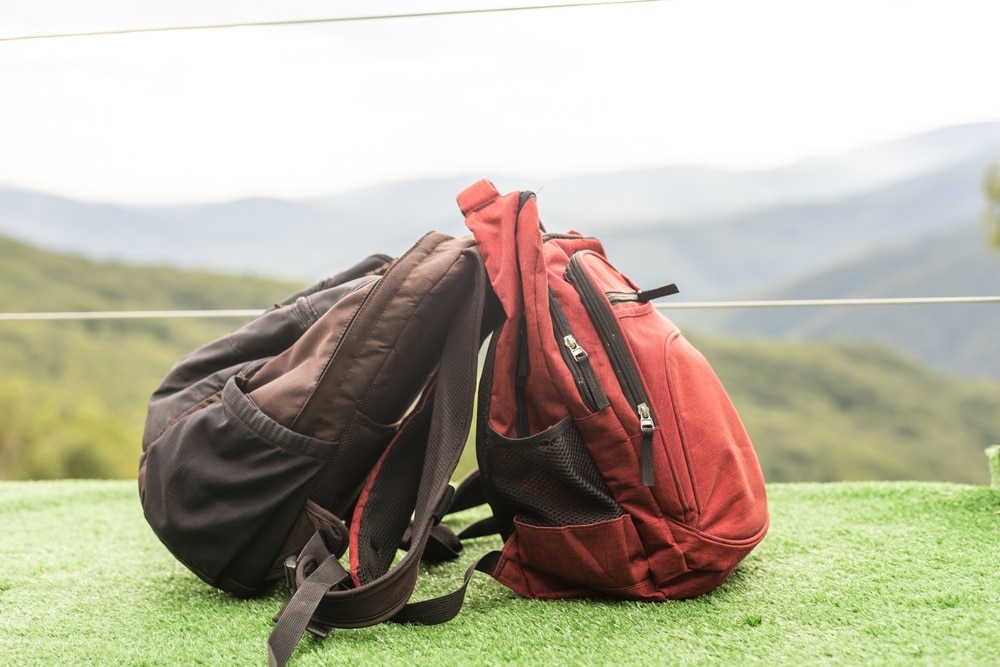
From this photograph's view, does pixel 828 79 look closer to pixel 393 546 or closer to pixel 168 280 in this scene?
pixel 393 546

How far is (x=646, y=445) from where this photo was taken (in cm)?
90

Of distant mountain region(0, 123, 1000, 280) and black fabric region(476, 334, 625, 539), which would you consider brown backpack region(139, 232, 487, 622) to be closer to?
black fabric region(476, 334, 625, 539)

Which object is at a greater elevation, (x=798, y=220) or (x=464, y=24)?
(x=464, y=24)

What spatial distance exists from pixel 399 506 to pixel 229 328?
22148 mm

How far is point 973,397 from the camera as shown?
24.7 meters


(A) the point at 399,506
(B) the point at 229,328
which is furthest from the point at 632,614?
(B) the point at 229,328

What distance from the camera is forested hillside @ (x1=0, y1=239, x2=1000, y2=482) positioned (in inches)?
652

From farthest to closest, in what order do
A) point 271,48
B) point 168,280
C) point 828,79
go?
point 168,280, point 828,79, point 271,48

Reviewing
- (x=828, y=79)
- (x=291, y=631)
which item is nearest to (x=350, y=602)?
(x=291, y=631)

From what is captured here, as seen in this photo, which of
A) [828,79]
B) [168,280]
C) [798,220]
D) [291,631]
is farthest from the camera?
[798,220]

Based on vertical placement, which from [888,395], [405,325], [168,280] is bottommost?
[888,395]

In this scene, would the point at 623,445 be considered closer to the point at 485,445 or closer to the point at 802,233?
the point at 485,445

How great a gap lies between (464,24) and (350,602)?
132cm

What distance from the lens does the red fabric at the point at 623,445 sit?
0.90 m
